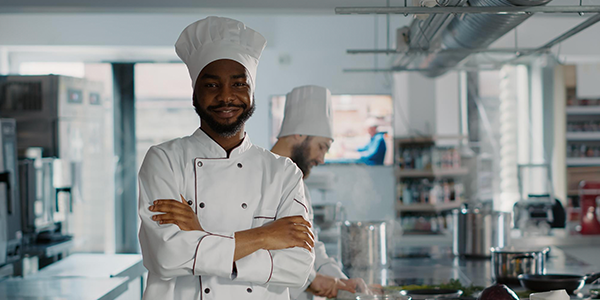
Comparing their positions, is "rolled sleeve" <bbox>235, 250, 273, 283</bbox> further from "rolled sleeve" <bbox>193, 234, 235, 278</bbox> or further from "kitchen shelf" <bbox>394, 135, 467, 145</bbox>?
"kitchen shelf" <bbox>394, 135, 467, 145</bbox>

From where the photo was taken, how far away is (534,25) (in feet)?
14.8

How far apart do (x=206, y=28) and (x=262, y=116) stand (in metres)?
3.64

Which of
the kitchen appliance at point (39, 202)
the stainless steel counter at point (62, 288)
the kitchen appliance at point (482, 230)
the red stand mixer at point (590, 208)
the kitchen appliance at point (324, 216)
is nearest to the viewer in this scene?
the stainless steel counter at point (62, 288)

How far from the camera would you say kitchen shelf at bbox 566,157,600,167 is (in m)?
5.76

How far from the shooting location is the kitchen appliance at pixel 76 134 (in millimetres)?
3688

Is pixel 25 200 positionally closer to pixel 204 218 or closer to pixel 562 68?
pixel 204 218

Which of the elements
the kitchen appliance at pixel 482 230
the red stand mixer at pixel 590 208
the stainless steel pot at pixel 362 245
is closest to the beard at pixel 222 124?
the stainless steel pot at pixel 362 245

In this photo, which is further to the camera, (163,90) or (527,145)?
(163,90)

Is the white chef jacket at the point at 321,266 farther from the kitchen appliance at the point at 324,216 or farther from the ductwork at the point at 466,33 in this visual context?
the kitchen appliance at the point at 324,216

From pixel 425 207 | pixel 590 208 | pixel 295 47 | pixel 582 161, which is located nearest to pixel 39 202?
pixel 295 47

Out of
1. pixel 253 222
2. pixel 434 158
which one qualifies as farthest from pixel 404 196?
pixel 253 222

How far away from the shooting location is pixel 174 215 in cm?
129

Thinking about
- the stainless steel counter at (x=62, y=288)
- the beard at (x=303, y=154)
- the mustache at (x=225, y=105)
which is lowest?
the stainless steel counter at (x=62, y=288)

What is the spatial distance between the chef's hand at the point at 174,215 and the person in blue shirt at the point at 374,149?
3883 mm
